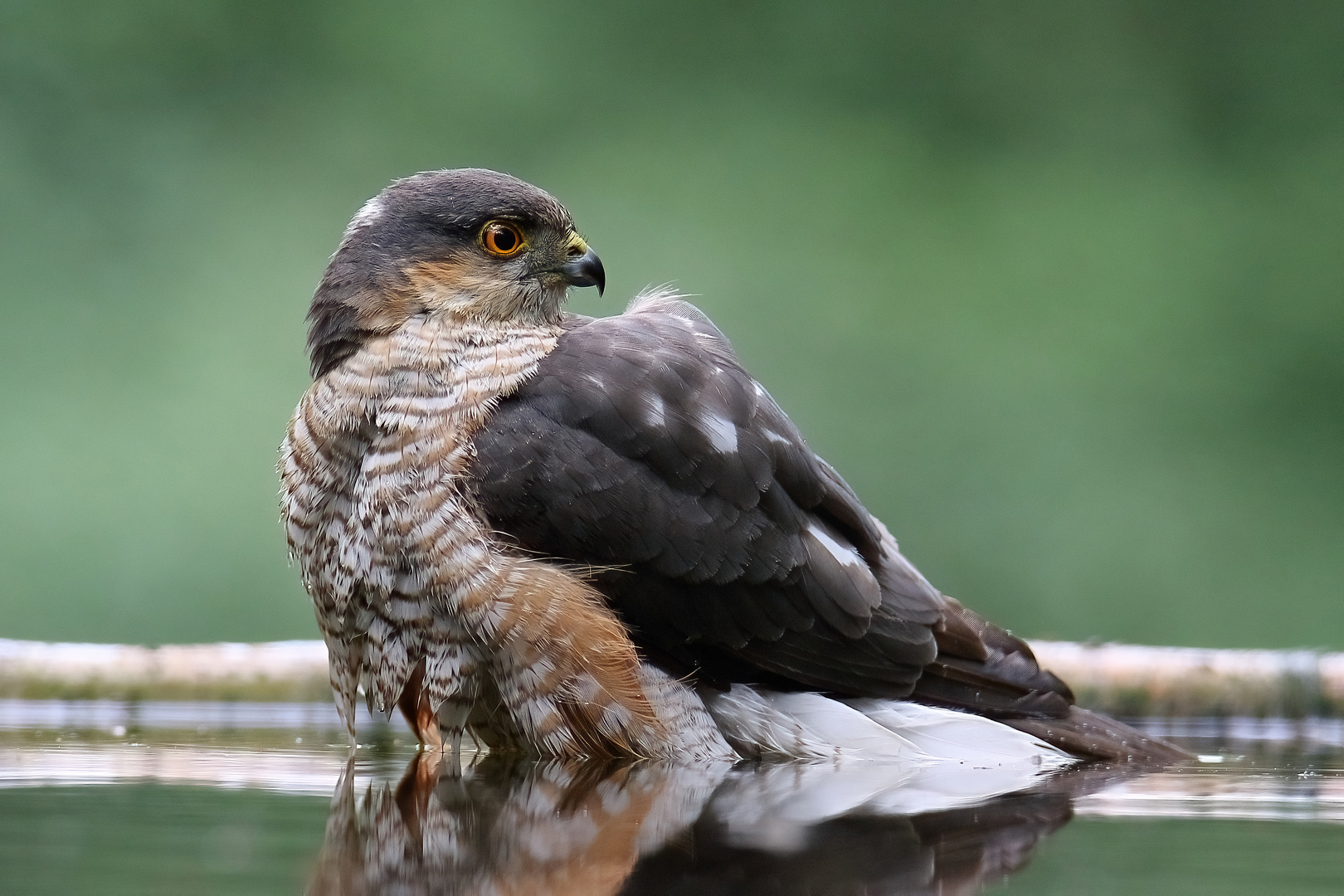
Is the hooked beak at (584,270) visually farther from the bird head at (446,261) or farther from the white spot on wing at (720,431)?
the white spot on wing at (720,431)

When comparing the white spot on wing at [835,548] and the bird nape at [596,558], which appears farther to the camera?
the white spot on wing at [835,548]

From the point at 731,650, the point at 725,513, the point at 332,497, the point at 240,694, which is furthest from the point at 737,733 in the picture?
the point at 240,694

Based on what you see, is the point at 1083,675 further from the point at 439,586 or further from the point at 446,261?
the point at 446,261

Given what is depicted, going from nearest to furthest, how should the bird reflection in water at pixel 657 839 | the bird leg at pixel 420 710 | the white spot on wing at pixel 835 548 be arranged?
the bird reflection in water at pixel 657 839 → the bird leg at pixel 420 710 → the white spot on wing at pixel 835 548

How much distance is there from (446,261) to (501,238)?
0.14 metres

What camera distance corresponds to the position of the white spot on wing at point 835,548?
8.68ft

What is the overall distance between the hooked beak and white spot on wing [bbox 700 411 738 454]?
54 centimetres

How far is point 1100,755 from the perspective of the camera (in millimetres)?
2518

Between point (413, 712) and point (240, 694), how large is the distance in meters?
0.61

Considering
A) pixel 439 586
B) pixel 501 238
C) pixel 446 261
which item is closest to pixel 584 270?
pixel 501 238

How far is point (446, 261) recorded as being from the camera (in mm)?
2809

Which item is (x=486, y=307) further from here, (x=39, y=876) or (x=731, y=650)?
(x=39, y=876)

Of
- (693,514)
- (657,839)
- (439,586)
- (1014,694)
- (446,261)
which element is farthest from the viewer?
(446,261)

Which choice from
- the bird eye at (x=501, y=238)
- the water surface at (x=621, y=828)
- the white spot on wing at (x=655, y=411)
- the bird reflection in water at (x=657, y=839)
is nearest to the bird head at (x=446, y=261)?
the bird eye at (x=501, y=238)
